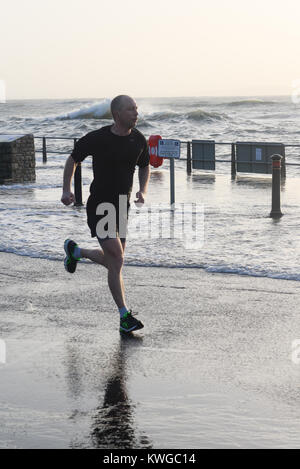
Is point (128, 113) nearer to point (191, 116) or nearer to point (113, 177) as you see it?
point (113, 177)

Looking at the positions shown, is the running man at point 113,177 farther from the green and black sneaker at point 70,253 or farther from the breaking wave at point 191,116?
the breaking wave at point 191,116

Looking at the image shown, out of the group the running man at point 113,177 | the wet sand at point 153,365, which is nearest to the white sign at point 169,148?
the wet sand at point 153,365

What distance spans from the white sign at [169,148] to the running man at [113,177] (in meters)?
7.71

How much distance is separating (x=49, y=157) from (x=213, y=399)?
26750mm

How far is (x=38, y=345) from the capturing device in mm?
5887

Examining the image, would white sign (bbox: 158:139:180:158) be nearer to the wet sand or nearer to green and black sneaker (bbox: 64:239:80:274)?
the wet sand

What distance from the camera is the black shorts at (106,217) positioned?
6191 mm

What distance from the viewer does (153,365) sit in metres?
5.40

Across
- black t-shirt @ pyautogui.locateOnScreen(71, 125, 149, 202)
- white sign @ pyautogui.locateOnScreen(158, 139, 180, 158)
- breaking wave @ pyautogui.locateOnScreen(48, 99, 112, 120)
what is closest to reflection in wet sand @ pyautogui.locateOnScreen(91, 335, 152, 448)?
black t-shirt @ pyautogui.locateOnScreen(71, 125, 149, 202)

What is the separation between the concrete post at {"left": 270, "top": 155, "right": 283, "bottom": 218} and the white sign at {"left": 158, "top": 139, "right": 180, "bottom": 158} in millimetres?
1755

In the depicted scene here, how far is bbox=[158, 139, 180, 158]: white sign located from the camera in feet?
46.2

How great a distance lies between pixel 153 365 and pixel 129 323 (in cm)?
83

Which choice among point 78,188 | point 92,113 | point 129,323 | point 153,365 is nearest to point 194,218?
point 78,188
